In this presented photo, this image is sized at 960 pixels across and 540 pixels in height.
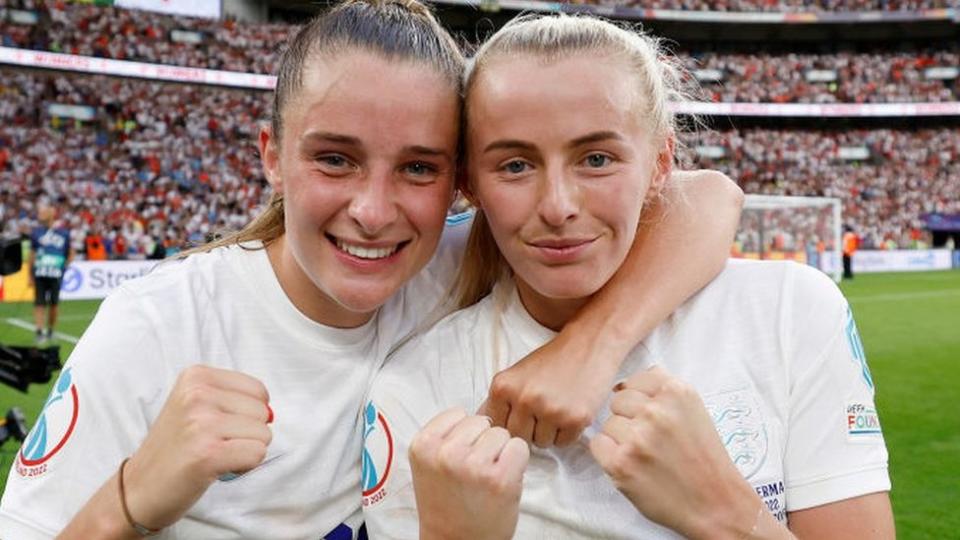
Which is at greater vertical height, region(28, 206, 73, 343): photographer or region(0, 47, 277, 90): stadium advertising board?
region(28, 206, 73, 343): photographer

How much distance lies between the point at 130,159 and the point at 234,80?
4.32m

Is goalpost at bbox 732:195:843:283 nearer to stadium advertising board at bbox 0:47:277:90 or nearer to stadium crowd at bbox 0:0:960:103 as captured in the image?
stadium crowd at bbox 0:0:960:103

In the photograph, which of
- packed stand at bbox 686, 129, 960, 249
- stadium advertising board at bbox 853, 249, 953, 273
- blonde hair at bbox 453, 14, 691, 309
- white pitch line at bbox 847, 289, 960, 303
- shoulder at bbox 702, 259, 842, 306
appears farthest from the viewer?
packed stand at bbox 686, 129, 960, 249

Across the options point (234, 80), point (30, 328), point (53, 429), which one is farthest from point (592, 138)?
point (234, 80)

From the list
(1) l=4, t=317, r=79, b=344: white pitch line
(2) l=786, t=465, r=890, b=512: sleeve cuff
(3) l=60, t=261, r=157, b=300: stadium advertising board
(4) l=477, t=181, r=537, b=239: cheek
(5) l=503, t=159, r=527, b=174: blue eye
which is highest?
(5) l=503, t=159, r=527, b=174: blue eye

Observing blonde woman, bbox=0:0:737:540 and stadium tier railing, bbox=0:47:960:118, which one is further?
stadium tier railing, bbox=0:47:960:118

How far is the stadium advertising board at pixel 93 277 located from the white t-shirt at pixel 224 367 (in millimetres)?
16126

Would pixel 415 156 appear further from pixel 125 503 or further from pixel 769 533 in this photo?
pixel 769 533

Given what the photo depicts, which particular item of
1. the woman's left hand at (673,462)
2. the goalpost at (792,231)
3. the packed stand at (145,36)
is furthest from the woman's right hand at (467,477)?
the packed stand at (145,36)

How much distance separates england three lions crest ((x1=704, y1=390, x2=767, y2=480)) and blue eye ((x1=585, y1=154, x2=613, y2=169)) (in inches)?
21.5

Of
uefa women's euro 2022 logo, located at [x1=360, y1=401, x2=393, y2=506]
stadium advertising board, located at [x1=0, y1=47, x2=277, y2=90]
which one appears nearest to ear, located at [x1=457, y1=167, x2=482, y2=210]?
uefa women's euro 2022 logo, located at [x1=360, y1=401, x2=393, y2=506]

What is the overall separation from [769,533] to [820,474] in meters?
0.27

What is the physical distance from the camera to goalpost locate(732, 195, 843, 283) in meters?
22.5

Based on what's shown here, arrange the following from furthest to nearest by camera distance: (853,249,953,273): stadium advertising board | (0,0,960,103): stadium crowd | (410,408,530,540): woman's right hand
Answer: (0,0,960,103): stadium crowd < (853,249,953,273): stadium advertising board < (410,408,530,540): woman's right hand
